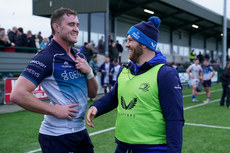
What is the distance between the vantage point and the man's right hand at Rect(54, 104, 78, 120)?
2.32m

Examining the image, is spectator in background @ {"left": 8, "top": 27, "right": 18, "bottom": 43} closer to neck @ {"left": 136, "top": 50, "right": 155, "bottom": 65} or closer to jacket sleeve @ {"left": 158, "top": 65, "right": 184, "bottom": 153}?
neck @ {"left": 136, "top": 50, "right": 155, "bottom": 65}

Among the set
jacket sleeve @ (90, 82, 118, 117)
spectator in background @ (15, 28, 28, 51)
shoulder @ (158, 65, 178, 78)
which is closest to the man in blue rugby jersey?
jacket sleeve @ (90, 82, 118, 117)

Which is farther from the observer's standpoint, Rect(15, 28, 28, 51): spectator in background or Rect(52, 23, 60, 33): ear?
Rect(15, 28, 28, 51): spectator in background

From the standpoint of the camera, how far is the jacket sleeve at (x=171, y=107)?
1944mm

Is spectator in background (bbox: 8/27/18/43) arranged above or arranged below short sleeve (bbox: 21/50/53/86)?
above

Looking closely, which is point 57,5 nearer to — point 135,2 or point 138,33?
point 135,2

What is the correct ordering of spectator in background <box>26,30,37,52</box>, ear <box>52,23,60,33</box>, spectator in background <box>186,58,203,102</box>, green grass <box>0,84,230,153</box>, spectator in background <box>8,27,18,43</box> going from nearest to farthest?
ear <box>52,23,60,33</box>, green grass <box>0,84,230,153</box>, spectator in background <box>186,58,203,102</box>, spectator in background <box>8,27,18,43</box>, spectator in background <box>26,30,37,52</box>

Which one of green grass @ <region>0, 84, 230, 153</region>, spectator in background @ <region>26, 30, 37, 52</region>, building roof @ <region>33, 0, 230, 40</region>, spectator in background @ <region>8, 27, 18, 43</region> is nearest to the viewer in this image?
green grass @ <region>0, 84, 230, 153</region>

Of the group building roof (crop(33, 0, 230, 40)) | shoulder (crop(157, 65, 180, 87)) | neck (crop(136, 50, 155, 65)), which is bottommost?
shoulder (crop(157, 65, 180, 87))

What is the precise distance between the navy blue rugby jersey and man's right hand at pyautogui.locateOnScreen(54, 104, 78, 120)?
2.6 inches

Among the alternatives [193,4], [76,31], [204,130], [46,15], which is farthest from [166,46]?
[76,31]

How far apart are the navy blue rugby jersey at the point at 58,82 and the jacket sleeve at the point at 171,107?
2.97ft

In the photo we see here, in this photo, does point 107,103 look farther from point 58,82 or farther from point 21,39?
point 21,39

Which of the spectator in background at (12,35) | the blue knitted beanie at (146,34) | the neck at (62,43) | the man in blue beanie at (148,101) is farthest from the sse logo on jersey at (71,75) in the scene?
the spectator in background at (12,35)
